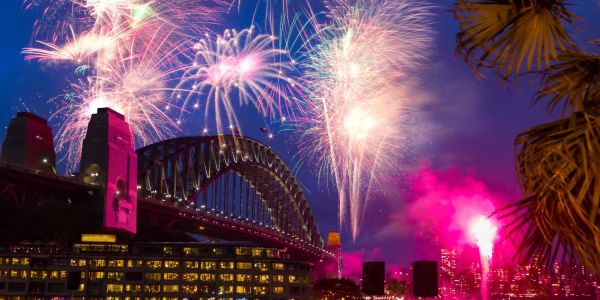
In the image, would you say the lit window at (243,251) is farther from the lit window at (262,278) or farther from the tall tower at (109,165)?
the tall tower at (109,165)

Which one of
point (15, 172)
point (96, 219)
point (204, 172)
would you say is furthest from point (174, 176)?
point (15, 172)

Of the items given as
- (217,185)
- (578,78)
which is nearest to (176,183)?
(217,185)

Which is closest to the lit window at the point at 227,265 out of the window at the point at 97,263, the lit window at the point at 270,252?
the lit window at the point at 270,252

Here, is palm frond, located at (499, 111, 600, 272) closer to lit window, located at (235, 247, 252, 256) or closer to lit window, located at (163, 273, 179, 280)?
lit window, located at (163, 273, 179, 280)

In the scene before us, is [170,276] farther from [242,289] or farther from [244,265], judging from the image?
[244,265]

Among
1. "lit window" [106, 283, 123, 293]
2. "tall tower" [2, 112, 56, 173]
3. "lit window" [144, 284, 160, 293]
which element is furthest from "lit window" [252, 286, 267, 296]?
"tall tower" [2, 112, 56, 173]

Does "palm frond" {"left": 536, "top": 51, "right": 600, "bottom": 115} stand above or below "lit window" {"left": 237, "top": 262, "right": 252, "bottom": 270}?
above
